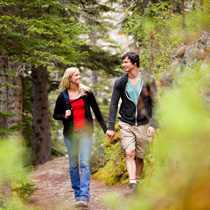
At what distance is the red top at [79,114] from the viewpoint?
5094 mm

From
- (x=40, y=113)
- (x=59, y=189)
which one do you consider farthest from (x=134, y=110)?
(x=40, y=113)

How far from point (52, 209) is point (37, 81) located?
9209 millimetres

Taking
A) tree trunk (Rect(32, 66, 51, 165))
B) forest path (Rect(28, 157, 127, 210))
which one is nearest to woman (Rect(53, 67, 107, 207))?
forest path (Rect(28, 157, 127, 210))

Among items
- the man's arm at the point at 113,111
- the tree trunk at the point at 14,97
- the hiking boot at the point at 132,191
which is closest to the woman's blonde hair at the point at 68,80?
the man's arm at the point at 113,111

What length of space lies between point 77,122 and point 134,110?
102 centimetres

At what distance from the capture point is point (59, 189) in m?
8.48

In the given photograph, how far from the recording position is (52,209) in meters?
5.62

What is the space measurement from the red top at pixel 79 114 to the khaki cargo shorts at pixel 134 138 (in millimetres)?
714

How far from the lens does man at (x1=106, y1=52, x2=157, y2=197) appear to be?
484cm

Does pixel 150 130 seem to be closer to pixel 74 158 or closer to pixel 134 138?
pixel 134 138

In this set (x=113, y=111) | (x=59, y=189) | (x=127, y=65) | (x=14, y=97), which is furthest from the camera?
(x=14, y=97)

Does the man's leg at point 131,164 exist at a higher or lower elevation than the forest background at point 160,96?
lower

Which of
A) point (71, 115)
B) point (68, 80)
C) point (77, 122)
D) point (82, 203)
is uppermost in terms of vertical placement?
point (68, 80)

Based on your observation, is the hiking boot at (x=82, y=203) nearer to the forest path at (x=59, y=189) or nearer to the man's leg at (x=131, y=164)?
the forest path at (x=59, y=189)
